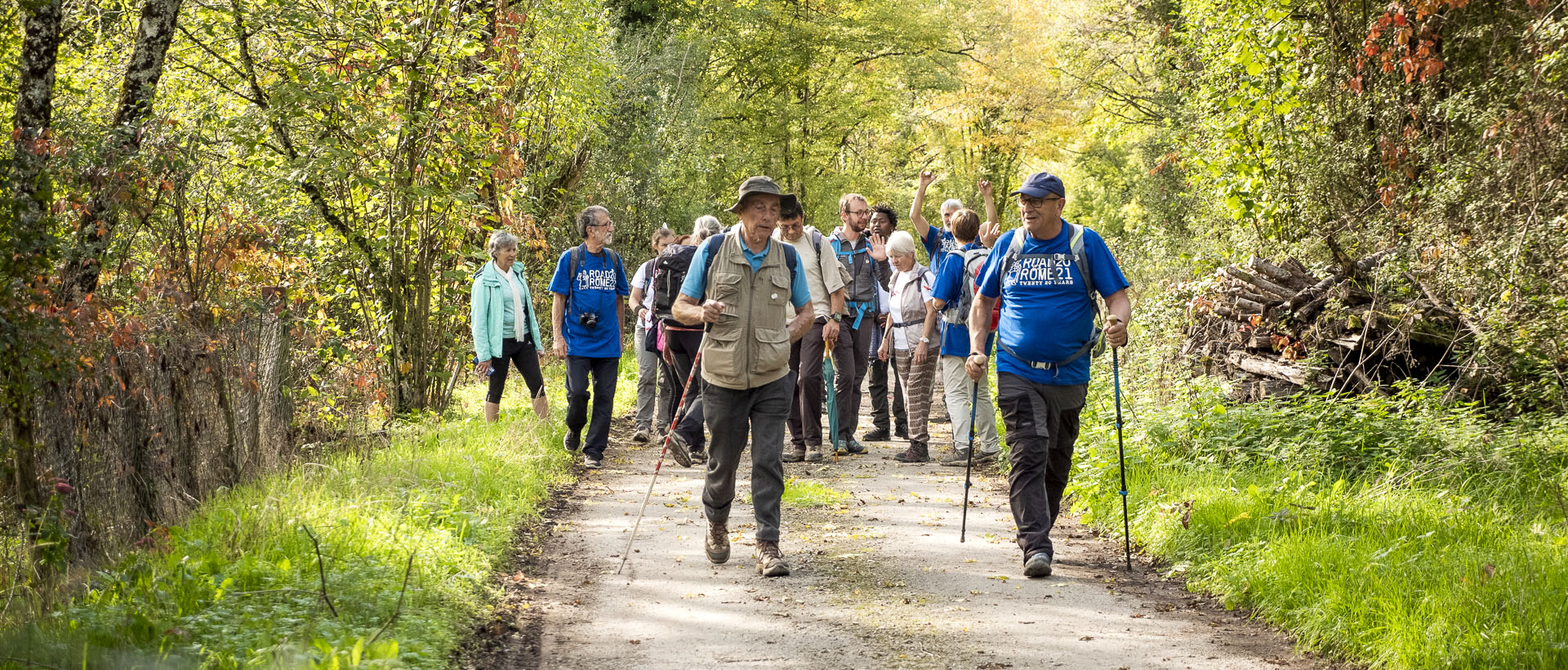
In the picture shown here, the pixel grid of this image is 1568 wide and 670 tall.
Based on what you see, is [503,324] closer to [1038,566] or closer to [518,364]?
[518,364]

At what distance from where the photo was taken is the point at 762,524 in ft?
22.2

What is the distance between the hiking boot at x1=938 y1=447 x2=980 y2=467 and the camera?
33.9 ft

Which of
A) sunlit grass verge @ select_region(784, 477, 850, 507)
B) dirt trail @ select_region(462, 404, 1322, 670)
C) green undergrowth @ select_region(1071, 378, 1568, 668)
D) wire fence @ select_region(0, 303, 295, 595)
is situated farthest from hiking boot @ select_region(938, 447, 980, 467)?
wire fence @ select_region(0, 303, 295, 595)

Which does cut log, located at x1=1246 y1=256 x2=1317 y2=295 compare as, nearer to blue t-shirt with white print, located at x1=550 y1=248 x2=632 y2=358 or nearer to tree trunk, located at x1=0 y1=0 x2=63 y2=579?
blue t-shirt with white print, located at x1=550 y1=248 x2=632 y2=358

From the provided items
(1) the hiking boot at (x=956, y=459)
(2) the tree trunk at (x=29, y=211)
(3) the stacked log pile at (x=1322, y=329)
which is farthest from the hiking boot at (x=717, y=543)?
(3) the stacked log pile at (x=1322, y=329)

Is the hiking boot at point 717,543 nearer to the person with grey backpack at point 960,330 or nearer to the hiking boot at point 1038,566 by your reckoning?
the hiking boot at point 1038,566

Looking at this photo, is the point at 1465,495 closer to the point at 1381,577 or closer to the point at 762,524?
the point at 1381,577

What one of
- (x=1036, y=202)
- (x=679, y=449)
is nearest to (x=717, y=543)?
(x=1036, y=202)

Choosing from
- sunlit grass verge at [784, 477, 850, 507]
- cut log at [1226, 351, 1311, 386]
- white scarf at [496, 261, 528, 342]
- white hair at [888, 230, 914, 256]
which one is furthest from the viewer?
white hair at [888, 230, 914, 256]

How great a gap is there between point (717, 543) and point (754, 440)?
2.03ft

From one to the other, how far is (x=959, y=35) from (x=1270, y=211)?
88.8 feet

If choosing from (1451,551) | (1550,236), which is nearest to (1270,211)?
(1550,236)

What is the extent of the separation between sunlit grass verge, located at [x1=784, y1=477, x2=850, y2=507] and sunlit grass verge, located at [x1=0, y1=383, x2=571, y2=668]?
184cm

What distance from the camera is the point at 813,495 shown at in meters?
8.78
